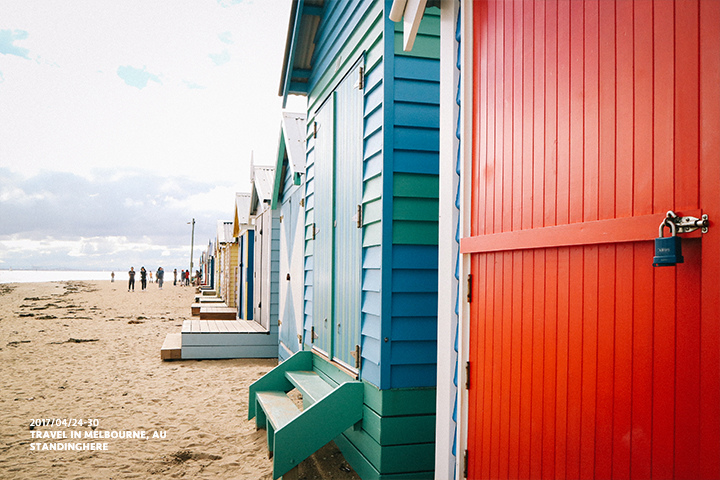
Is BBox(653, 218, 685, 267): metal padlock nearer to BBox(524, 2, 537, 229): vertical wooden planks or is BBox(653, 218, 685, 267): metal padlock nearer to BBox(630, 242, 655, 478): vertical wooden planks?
BBox(630, 242, 655, 478): vertical wooden planks

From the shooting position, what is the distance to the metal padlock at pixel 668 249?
1.41 metres

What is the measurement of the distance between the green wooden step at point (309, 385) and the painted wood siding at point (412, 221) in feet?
3.54

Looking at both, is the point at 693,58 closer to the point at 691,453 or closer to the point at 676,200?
the point at 676,200

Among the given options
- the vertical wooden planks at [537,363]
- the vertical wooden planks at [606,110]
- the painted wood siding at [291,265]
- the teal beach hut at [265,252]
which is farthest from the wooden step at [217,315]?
the vertical wooden planks at [606,110]

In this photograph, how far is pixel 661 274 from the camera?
61.2 inches

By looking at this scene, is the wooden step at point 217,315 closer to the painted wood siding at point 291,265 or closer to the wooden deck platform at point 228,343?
the wooden deck platform at point 228,343

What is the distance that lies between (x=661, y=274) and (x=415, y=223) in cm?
240

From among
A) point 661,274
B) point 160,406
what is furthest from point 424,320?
point 160,406

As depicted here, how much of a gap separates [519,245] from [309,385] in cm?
329

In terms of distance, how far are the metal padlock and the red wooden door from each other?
0.06 m

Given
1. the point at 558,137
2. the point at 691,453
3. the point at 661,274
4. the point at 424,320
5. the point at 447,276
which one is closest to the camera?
the point at 691,453

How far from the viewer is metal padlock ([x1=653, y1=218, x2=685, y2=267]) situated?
1414 millimetres

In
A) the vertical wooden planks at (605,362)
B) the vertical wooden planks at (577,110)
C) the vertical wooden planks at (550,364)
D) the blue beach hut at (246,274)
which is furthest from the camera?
the blue beach hut at (246,274)

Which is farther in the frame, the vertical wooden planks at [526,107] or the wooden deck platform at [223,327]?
the wooden deck platform at [223,327]
